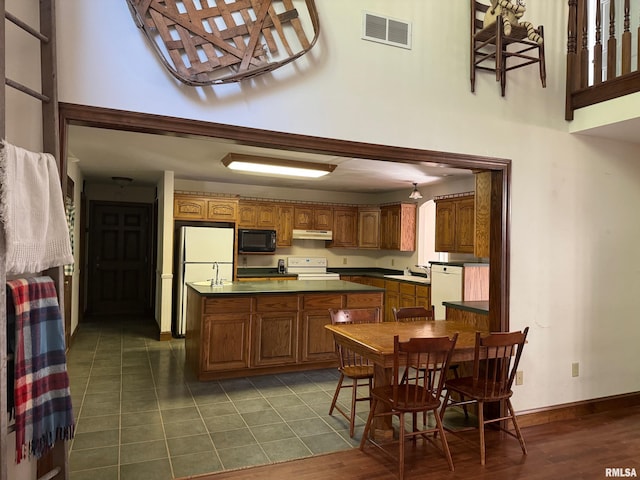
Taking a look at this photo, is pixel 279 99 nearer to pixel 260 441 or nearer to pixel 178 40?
pixel 178 40

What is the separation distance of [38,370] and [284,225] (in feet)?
18.5

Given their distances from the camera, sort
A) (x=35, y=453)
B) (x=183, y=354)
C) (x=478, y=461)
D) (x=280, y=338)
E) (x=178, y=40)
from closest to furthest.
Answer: (x=35, y=453) < (x=178, y=40) < (x=478, y=461) < (x=280, y=338) < (x=183, y=354)

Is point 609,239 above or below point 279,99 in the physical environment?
below

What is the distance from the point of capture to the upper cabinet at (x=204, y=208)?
6250mm

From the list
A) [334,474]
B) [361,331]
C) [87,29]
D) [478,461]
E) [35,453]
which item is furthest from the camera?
[361,331]

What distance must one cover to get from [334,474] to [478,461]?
95 centimetres

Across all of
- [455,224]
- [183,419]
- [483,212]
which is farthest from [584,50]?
[183,419]

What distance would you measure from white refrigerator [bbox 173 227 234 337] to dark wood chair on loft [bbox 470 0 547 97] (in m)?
4.17

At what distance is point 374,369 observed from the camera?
10.3ft

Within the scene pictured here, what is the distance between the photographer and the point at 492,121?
127 inches

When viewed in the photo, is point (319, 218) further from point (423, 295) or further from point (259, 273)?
point (423, 295)

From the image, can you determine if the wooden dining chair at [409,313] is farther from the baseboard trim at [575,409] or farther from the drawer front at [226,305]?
the drawer front at [226,305]

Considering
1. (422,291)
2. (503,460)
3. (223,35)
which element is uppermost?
(223,35)

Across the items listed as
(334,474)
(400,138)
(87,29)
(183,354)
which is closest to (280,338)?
(183,354)
